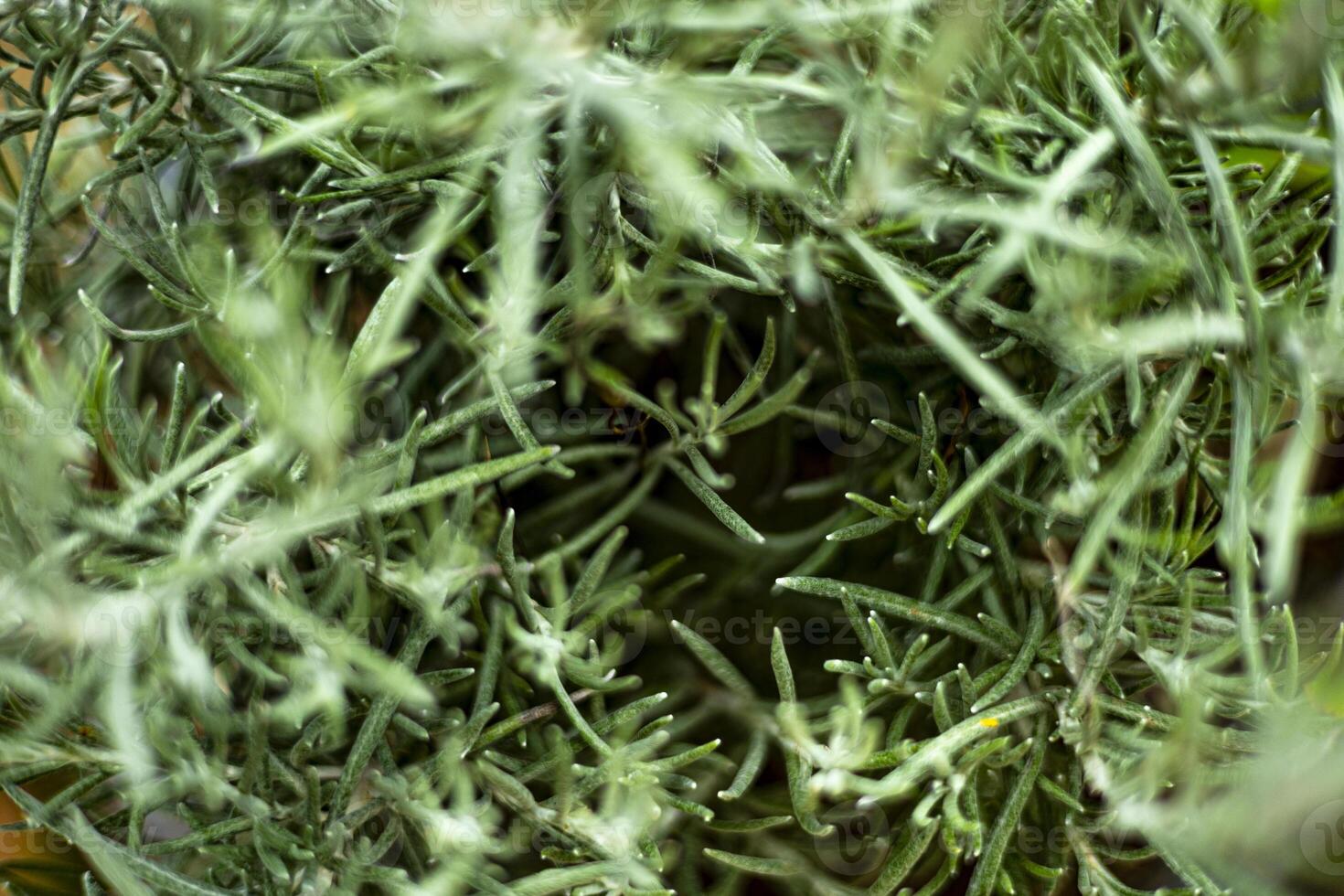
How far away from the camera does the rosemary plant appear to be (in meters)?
0.22

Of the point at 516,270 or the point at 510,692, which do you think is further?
the point at 510,692

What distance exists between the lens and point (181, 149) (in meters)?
0.33

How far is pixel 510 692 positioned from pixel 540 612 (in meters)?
0.03

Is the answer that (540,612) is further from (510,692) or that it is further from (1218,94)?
(1218,94)

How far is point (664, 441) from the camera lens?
382mm

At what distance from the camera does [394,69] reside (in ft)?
0.93

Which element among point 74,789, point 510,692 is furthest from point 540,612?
point 74,789

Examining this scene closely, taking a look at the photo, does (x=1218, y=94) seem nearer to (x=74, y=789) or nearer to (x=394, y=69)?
(x=394, y=69)

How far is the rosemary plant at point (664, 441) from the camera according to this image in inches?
8.9

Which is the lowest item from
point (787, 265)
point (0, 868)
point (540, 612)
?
point (0, 868)

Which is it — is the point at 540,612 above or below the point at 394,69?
below

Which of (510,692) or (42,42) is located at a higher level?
(42,42)

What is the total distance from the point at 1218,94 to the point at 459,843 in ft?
0.84

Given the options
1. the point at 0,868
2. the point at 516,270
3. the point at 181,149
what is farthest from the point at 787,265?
the point at 0,868
